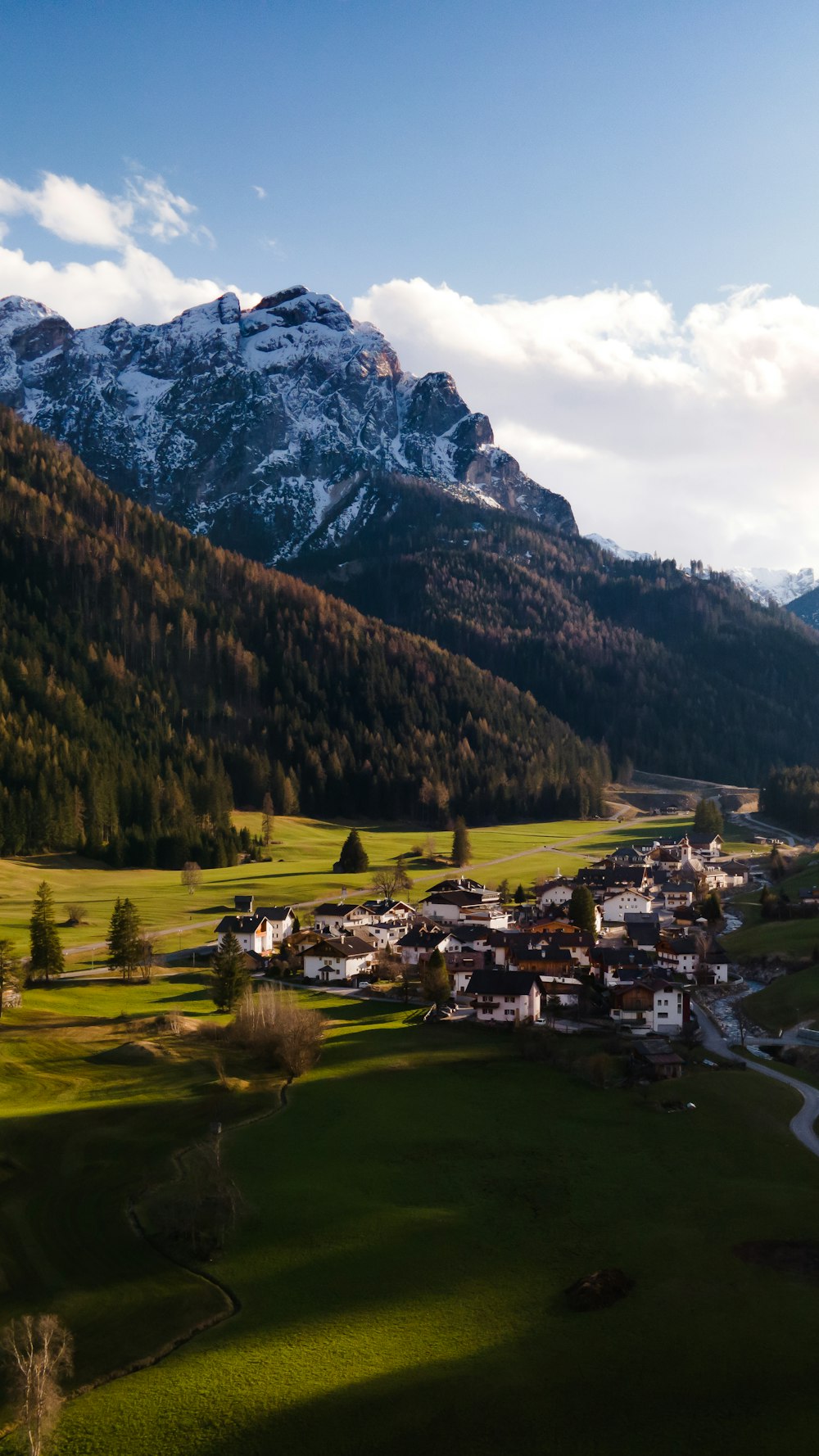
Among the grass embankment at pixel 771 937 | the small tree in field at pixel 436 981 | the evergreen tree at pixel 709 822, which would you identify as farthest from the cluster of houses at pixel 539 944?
the evergreen tree at pixel 709 822

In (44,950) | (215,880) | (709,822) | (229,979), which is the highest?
(709,822)

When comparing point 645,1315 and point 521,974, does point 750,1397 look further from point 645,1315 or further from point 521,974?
point 521,974

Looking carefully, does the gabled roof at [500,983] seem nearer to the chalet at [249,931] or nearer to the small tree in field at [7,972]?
the chalet at [249,931]

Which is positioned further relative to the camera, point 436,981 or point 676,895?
point 676,895

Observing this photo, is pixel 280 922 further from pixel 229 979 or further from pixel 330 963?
pixel 229 979

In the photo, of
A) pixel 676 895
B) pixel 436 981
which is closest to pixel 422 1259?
pixel 436 981

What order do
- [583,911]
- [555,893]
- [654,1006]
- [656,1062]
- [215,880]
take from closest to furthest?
[656,1062] → [654,1006] → [583,911] → [555,893] → [215,880]

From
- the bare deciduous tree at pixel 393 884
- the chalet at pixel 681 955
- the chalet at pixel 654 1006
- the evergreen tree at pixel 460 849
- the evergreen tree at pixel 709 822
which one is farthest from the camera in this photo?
the evergreen tree at pixel 709 822

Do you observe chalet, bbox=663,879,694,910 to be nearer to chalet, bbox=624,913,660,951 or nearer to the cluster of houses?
the cluster of houses
